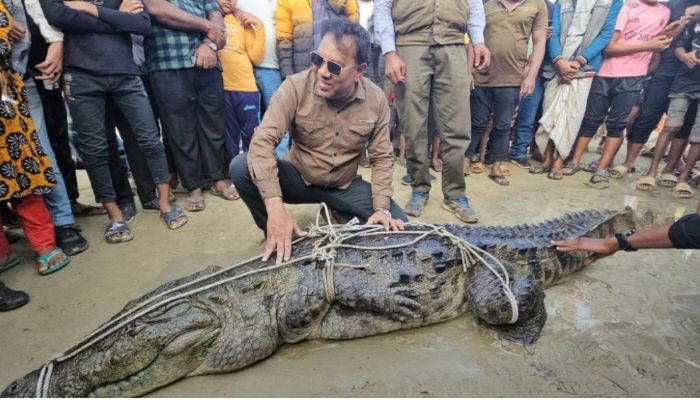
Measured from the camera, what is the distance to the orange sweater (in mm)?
4062

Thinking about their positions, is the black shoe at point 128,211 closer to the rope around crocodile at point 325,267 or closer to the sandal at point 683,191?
the rope around crocodile at point 325,267

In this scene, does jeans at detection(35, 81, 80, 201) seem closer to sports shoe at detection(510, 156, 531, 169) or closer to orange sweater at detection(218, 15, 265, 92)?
orange sweater at detection(218, 15, 265, 92)

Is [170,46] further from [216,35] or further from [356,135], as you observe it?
[356,135]

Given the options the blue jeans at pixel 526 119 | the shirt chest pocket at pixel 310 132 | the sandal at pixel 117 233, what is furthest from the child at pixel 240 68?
the blue jeans at pixel 526 119

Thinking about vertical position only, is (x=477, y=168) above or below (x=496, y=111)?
below

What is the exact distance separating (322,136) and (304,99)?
0.94 feet

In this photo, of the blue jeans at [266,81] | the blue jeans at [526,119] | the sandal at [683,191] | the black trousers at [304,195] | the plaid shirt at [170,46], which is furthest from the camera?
the blue jeans at [526,119]

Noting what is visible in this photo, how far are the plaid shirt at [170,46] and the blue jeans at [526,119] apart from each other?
4.30m

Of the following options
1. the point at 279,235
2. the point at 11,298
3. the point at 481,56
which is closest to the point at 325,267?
the point at 279,235

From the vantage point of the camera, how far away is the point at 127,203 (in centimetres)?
349

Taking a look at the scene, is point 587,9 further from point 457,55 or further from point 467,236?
point 467,236

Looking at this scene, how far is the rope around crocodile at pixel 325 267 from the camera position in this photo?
5.21 ft

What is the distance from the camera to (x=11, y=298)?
2246 millimetres

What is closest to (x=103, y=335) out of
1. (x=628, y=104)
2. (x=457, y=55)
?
(x=457, y=55)
